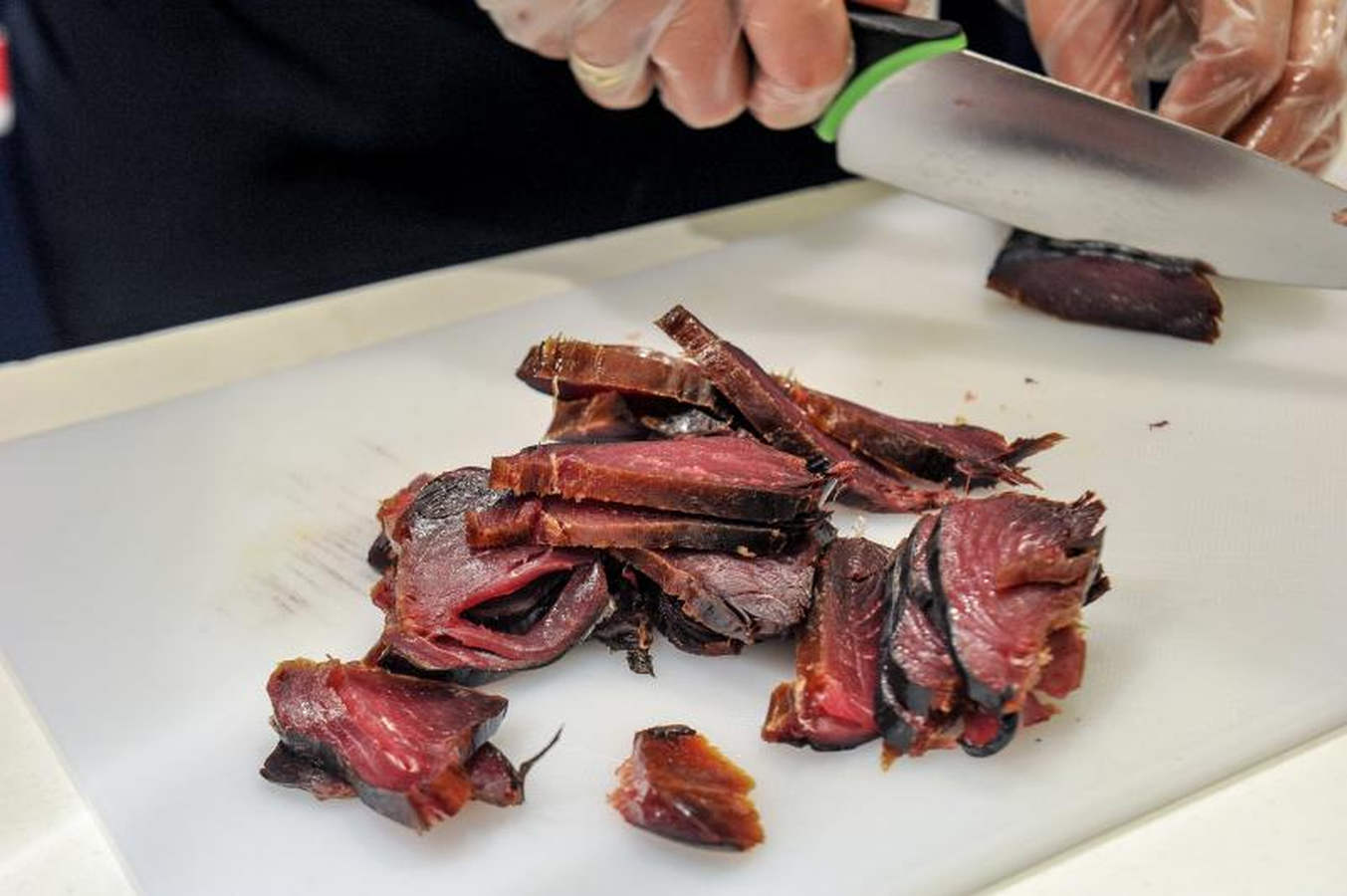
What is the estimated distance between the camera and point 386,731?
2.28m

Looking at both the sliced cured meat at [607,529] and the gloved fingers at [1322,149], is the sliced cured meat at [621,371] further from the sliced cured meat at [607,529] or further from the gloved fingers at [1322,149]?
the gloved fingers at [1322,149]

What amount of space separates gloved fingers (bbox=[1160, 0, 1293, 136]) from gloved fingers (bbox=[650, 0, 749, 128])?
3.41 feet

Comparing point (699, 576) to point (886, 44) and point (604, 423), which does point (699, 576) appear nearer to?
point (604, 423)

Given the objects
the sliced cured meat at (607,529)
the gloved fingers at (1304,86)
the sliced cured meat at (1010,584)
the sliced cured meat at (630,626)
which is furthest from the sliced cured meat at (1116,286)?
the sliced cured meat at (630,626)

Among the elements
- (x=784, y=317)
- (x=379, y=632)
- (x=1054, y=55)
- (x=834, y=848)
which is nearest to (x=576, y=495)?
(x=379, y=632)

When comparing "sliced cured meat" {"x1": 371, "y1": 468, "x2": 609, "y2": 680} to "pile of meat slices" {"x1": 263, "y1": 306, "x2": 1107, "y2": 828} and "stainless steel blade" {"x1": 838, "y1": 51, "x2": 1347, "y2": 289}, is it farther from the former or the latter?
"stainless steel blade" {"x1": 838, "y1": 51, "x2": 1347, "y2": 289}

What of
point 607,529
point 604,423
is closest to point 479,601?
point 607,529

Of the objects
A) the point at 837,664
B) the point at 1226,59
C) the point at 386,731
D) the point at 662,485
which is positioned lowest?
the point at 386,731

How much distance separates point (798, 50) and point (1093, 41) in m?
0.87

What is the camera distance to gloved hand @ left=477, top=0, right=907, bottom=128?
3.16 m

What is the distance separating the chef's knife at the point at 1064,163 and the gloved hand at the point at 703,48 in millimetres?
89

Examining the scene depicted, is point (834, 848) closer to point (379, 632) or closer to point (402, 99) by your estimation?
point (379, 632)

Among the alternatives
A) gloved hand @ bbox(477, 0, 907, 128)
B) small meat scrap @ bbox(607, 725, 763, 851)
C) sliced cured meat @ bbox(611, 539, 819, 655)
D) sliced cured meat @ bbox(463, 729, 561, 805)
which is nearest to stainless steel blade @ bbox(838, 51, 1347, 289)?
gloved hand @ bbox(477, 0, 907, 128)

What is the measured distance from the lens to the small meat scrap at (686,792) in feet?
7.15
